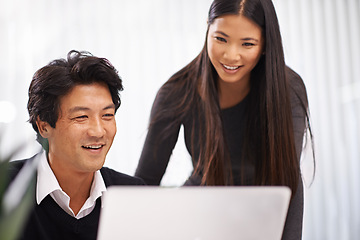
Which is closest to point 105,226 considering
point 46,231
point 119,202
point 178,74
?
point 119,202

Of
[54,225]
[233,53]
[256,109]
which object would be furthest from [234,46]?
[54,225]

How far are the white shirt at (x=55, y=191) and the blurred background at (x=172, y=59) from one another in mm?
1962

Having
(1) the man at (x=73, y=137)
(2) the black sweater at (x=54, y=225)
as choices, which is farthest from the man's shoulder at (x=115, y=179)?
(2) the black sweater at (x=54, y=225)

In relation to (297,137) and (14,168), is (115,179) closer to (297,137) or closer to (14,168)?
(14,168)

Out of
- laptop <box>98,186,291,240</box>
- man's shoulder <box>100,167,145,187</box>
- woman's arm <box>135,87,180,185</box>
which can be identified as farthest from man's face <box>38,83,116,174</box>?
laptop <box>98,186,291,240</box>

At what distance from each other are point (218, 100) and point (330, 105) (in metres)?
2.19

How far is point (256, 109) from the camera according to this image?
6.06 ft

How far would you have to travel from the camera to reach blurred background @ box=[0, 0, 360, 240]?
351cm

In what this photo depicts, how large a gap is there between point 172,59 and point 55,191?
230 cm

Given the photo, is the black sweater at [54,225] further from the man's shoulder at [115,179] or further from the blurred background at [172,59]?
the blurred background at [172,59]

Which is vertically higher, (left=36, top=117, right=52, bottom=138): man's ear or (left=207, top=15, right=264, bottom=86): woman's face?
(left=207, top=15, right=264, bottom=86): woman's face

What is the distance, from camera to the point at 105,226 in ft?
2.78

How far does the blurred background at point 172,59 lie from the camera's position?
3.51m

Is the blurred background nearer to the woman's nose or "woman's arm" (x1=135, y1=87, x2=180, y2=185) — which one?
"woman's arm" (x1=135, y1=87, x2=180, y2=185)
